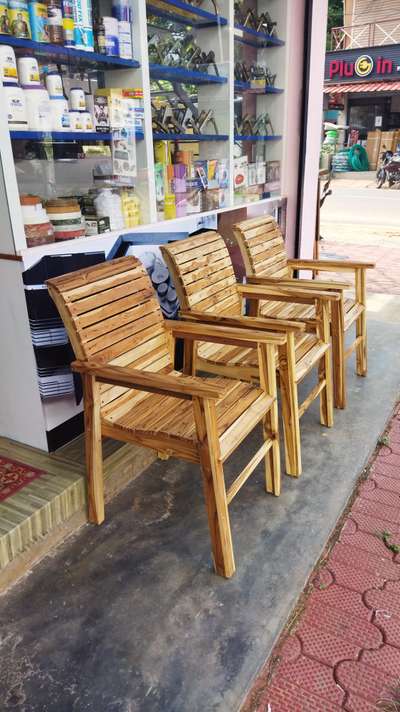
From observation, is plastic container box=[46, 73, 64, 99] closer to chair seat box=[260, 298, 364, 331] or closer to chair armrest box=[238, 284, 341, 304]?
chair armrest box=[238, 284, 341, 304]

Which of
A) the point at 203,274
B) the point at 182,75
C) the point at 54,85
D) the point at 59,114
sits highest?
the point at 182,75

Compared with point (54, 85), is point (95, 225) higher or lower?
lower

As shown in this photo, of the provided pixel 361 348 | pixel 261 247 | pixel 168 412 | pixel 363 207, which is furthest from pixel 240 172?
pixel 363 207

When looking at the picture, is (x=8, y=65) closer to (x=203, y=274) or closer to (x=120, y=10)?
(x=120, y=10)

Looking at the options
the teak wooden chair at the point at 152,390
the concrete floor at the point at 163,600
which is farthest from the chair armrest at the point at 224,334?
the concrete floor at the point at 163,600

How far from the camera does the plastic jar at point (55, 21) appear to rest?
2119 mm

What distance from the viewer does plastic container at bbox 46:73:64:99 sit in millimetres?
2182

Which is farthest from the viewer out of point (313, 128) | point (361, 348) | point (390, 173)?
point (390, 173)

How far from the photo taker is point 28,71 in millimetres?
2051

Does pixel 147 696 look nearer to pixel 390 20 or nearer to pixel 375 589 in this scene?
pixel 375 589

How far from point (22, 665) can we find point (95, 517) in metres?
0.61

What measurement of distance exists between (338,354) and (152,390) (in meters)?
1.44

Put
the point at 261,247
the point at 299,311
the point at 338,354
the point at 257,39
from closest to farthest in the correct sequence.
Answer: the point at 338,354
the point at 299,311
the point at 261,247
the point at 257,39

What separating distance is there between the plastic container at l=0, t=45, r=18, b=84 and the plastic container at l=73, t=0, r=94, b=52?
0.37 metres
